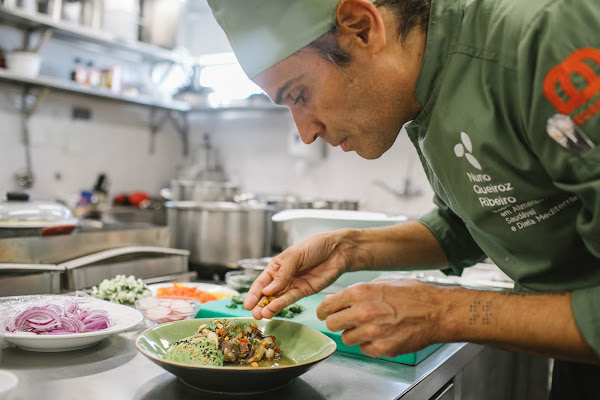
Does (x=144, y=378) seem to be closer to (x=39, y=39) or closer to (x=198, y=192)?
(x=198, y=192)

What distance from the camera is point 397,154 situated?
12.6 ft

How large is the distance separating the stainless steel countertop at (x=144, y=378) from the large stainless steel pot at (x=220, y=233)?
0.97 meters

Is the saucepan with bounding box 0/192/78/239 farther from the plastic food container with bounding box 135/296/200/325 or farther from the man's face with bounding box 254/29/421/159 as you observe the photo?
the man's face with bounding box 254/29/421/159

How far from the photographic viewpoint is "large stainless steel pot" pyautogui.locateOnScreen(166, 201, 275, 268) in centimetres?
210

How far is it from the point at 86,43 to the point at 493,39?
12.3 feet

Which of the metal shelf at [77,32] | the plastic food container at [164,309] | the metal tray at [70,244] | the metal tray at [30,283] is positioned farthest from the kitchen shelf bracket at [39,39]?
the plastic food container at [164,309]

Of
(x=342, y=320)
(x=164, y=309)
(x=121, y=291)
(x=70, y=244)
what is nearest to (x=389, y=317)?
(x=342, y=320)

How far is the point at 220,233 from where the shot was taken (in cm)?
210

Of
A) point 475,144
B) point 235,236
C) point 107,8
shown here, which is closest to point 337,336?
point 475,144

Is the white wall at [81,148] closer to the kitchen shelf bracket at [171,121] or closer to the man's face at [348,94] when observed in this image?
the kitchen shelf bracket at [171,121]

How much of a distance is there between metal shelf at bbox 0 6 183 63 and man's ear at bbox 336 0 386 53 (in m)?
2.98

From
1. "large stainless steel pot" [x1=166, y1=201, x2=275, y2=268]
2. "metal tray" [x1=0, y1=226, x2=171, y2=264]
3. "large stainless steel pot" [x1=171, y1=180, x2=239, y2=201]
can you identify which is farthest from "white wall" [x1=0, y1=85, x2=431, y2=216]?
"metal tray" [x1=0, y1=226, x2=171, y2=264]

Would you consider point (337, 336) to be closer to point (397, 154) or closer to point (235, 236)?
point (235, 236)

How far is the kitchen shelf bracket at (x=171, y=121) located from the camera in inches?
184
